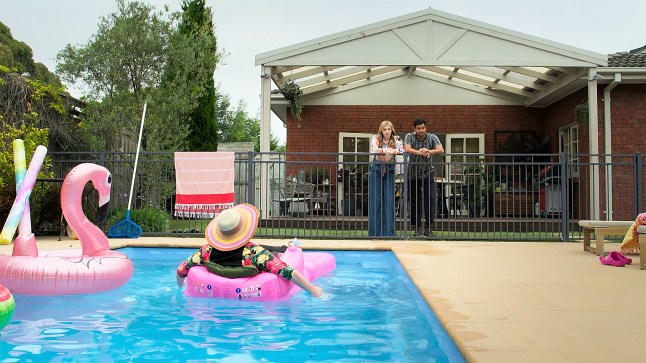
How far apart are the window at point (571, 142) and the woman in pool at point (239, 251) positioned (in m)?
9.55

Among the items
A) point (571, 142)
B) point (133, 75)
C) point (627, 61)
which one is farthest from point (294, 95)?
point (627, 61)

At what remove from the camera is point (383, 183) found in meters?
9.44

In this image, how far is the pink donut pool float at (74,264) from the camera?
4.52m

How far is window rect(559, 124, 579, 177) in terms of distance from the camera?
1269 cm

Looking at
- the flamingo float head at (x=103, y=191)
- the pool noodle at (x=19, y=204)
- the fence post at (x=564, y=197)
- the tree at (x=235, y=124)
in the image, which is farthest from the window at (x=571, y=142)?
the tree at (x=235, y=124)

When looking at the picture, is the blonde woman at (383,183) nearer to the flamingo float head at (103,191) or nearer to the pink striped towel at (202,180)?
the pink striped towel at (202,180)

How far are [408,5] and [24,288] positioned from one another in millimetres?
14314

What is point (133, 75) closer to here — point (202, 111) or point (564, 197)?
point (202, 111)

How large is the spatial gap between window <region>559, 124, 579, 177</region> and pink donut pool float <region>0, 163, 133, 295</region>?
33.4 feet

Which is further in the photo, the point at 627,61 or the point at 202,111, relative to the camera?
the point at 202,111

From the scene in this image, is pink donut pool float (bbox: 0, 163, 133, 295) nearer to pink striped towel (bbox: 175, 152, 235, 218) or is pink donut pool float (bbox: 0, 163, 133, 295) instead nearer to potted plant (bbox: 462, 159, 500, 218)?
pink striped towel (bbox: 175, 152, 235, 218)

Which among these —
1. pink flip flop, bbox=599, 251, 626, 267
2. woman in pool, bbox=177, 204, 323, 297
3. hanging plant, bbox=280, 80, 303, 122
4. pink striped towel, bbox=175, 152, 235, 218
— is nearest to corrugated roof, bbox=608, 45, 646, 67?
hanging plant, bbox=280, 80, 303, 122

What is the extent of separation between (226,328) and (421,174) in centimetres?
624

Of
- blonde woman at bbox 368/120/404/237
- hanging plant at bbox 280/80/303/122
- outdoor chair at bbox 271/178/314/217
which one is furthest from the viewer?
hanging plant at bbox 280/80/303/122
